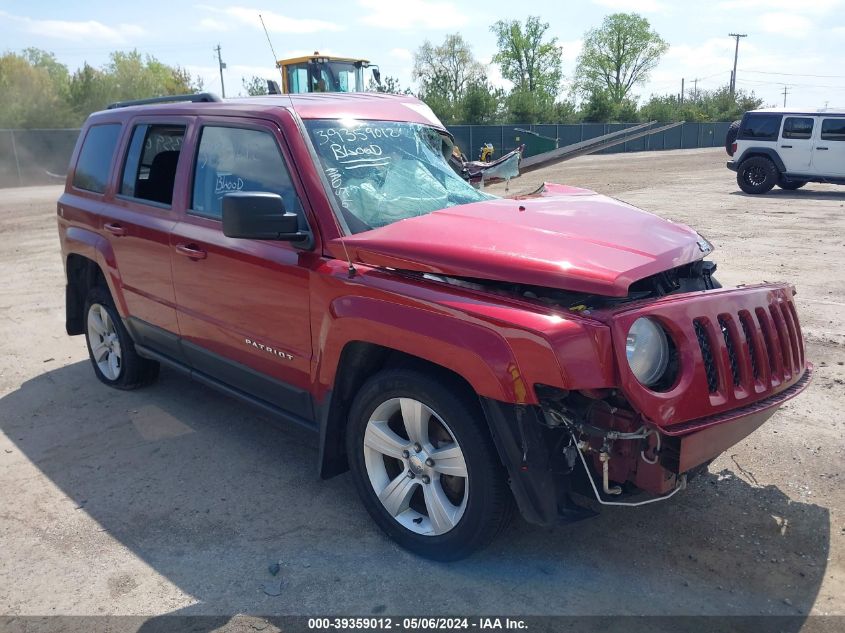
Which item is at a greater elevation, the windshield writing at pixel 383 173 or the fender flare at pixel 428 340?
the windshield writing at pixel 383 173

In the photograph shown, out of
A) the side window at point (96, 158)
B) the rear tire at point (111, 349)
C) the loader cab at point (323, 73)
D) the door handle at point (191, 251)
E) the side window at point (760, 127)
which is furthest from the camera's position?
the loader cab at point (323, 73)

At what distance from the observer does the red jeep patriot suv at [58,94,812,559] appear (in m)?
2.63

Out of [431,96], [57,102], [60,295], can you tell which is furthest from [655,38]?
[60,295]

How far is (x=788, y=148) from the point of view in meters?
17.0

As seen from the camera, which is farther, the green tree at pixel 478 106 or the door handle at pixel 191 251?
the green tree at pixel 478 106

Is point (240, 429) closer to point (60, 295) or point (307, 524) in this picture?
point (307, 524)

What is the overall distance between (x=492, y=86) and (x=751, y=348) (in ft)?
168

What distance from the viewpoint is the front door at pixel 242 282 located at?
11.6 feet

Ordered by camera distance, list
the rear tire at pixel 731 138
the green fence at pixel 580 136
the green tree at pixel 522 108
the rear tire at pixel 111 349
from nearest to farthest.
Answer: the rear tire at pixel 111 349, the rear tire at pixel 731 138, the green fence at pixel 580 136, the green tree at pixel 522 108

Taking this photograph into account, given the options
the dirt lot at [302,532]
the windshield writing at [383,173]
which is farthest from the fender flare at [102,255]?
the windshield writing at [383,173]

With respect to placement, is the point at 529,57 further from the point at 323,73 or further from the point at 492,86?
the point at 323,73

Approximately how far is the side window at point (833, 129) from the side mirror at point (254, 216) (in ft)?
55.8

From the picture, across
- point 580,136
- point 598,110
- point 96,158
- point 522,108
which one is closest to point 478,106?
point 522,108

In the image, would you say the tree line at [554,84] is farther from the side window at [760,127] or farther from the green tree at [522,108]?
the side window at [760,127]
